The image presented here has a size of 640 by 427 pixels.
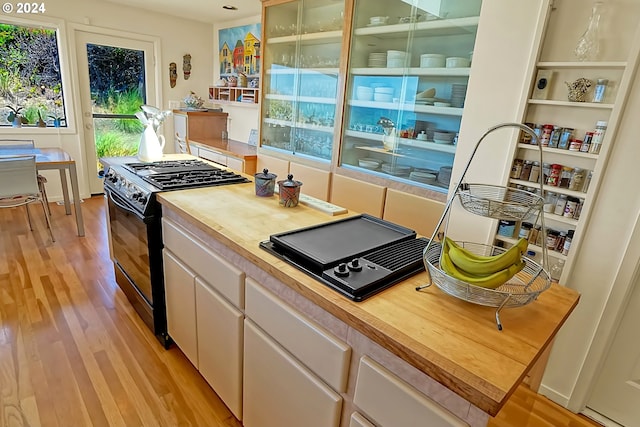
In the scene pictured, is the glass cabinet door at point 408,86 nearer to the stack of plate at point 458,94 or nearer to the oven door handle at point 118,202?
the stack of plate at point 458,94

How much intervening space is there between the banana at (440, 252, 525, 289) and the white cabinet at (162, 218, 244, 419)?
0.74 meters

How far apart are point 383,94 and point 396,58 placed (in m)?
0.26

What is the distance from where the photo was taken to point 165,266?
6.15ft

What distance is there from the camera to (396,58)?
103 inches

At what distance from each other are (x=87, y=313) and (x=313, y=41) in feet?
8.90

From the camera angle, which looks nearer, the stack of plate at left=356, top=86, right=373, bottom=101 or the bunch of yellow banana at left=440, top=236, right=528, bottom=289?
the bunch of yellow banana at left=440, top=236, right=528, bottom=289

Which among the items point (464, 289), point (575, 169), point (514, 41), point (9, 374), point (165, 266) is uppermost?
point (514, 41)

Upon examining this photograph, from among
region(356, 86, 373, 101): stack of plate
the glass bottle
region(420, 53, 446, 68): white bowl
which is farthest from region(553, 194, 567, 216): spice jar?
region(356, 86, 373, 101): stack of plate

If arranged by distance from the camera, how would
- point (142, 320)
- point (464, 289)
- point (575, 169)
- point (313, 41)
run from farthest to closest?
1. point (313, 41)
2. point (142, 320)
3. point (575, 169)
4. point (464, 289)

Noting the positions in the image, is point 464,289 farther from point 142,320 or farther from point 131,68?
point 131,68

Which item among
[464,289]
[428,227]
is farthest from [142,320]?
[464,289]

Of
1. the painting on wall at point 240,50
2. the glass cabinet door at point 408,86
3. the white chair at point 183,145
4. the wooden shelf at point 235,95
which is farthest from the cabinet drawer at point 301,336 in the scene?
the white chair at point 183,145

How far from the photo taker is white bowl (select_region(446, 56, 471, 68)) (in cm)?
226

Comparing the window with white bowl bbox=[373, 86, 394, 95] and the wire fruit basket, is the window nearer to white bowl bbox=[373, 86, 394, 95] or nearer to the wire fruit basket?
white bowl bbox=[373, 86, 394, 95]
